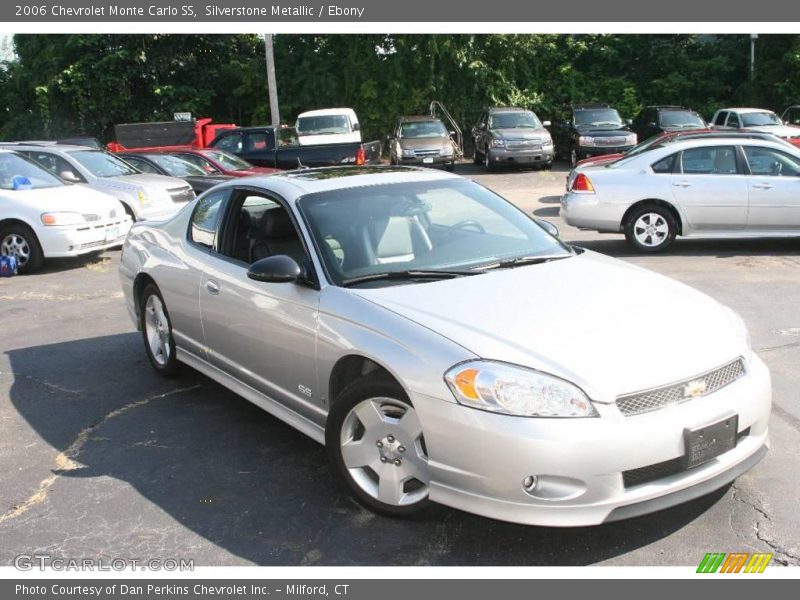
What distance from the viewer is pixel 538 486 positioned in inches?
134

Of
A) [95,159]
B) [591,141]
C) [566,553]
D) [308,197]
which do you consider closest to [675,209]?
[308,197]

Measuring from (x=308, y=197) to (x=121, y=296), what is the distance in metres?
5.42

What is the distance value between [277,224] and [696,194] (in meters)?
7.27

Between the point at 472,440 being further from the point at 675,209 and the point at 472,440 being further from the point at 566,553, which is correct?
the point at 675,209

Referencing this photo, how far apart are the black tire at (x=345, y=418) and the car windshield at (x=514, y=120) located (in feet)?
67.9

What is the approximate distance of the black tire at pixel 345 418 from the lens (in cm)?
379

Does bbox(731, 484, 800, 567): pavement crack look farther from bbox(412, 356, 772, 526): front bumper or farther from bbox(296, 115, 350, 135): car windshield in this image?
bbox(296, 115, 350, 135): car windshield

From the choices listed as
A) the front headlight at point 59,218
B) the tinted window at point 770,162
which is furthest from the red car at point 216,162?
the tinted window at point 770,162

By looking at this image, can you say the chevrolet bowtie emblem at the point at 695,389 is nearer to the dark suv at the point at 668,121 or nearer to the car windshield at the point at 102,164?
the car windshield at the point at 102,164

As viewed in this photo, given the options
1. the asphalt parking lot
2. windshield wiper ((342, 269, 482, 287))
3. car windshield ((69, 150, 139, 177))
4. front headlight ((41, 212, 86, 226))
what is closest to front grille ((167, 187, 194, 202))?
car windshield ((69, 150, 139, 177))

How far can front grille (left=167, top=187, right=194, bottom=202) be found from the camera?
13.6 meters

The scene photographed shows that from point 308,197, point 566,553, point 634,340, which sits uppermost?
point 308,197

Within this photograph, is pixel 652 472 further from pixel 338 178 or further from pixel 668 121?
pixel 668 121

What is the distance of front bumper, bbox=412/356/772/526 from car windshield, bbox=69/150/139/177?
11703mm
